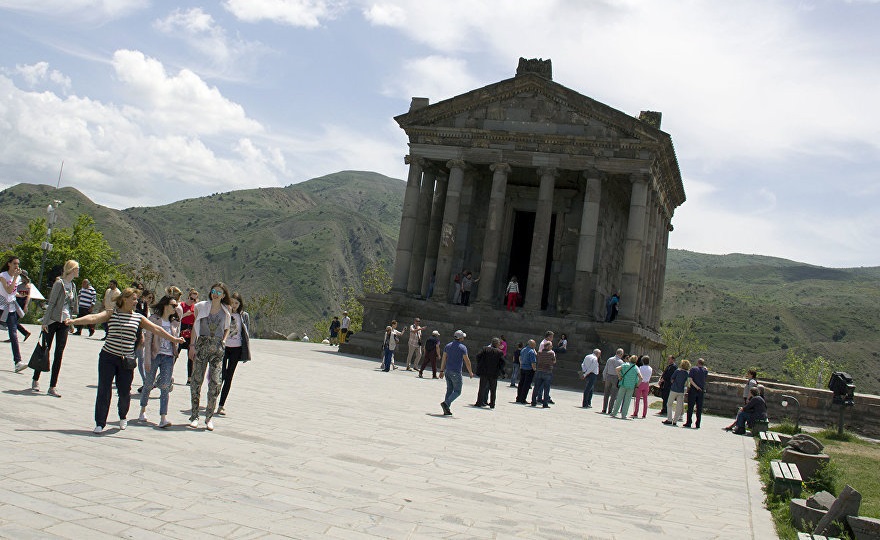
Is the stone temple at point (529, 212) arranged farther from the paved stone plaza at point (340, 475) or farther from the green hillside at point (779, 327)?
the green hillside at point (779, 327)

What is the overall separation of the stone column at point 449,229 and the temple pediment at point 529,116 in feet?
5.60

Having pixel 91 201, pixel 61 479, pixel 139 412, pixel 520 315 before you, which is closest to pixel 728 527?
pixel 61 479

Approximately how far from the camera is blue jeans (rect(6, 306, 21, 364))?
43.3ft

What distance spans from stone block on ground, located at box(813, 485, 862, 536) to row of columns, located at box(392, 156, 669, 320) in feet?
75.0

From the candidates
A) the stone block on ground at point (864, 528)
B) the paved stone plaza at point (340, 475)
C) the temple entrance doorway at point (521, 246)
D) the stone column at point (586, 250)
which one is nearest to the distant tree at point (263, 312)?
the temple entrance doorway at point (521, 246)

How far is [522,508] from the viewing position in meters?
7.60

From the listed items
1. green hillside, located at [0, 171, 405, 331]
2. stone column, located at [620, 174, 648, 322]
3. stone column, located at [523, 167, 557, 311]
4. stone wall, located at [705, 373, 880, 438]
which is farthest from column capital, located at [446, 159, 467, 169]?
green hillside, located at [0, 171, 405, 331]

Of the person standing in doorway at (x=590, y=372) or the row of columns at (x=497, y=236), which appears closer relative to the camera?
the person standing in doorway at (x=590, y=372)

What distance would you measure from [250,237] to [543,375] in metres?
127

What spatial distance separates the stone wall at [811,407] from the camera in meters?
22.3

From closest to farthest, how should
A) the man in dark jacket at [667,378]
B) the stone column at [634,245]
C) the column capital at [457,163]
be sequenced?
the man in dark jacket at [667,378] < the stone column at [634,245] < the column capital at [457,163]

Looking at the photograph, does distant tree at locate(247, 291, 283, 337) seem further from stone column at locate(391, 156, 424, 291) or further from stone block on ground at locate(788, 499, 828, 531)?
stone block on ground at locate(788, 499, 828, 531)

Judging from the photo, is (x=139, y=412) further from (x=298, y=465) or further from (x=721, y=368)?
(x=721, y=368)

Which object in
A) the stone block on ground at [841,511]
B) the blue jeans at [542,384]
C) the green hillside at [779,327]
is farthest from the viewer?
the green hillside at [779,327]
